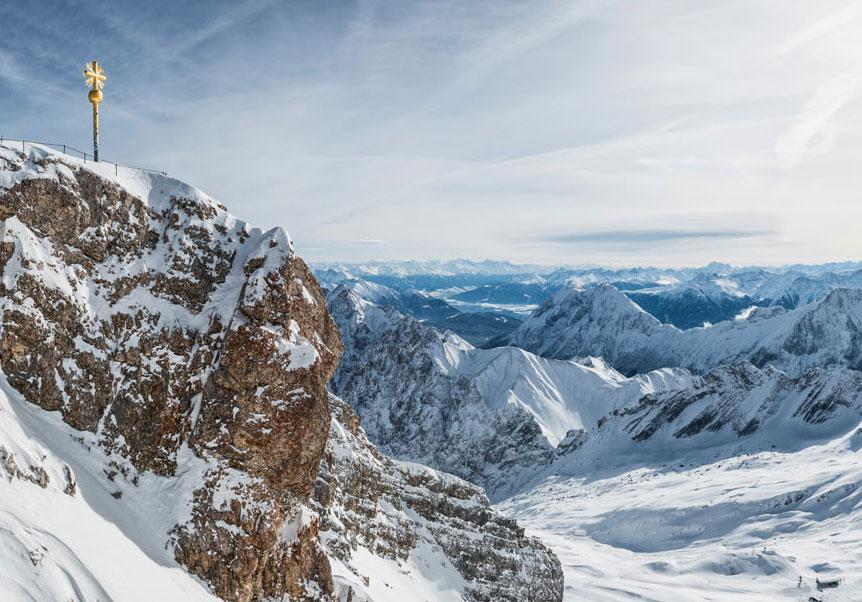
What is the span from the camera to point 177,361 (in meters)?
42.8

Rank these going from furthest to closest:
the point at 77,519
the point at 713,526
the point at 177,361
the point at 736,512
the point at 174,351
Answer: the point at 736,512
the point at 713,526
the point at 174,351
the point at 177,361
the point at 77,519

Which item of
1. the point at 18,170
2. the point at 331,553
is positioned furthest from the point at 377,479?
the point at 18,170

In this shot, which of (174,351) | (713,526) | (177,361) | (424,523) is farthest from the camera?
(713,526)

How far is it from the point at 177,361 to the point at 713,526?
126 meters

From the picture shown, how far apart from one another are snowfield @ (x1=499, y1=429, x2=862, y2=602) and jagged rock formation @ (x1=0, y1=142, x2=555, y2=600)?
6416cm

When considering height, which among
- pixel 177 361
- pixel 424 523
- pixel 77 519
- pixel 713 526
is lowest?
pixel 713 526

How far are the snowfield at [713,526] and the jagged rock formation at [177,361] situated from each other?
211 feet

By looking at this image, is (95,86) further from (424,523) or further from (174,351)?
(424,523)

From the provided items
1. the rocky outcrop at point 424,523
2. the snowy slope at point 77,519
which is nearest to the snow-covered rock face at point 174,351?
the snowy slope at point 77,519

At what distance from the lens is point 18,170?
134ft

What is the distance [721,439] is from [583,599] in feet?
434

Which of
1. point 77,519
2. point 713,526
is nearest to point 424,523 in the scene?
point 77,519

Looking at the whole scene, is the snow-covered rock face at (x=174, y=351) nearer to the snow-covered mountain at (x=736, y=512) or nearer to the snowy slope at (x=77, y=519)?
the snowy slope at (x=77, y=519)

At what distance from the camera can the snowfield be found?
91.6 meters
